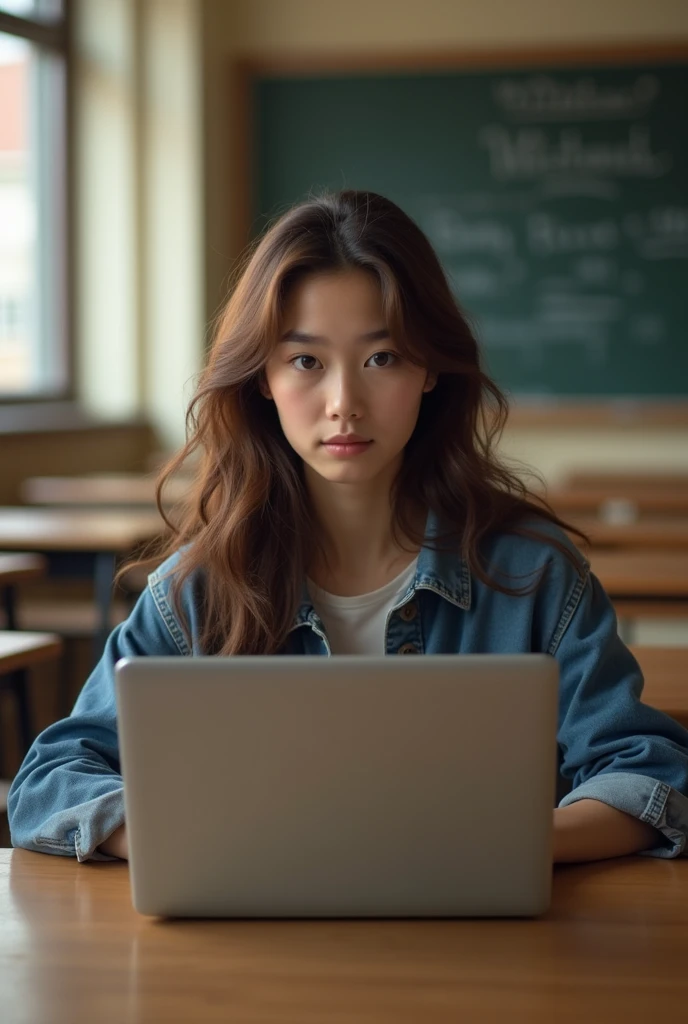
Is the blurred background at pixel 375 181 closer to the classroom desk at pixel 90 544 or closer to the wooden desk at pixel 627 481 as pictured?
the wooden desk at pixel 627 481

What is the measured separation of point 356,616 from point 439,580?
0.10 meters

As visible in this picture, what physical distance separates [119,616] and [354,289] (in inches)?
103

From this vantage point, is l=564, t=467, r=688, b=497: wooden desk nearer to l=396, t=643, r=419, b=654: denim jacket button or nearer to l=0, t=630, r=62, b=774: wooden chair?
l=0, t=630, r=62, b=774: wooden chair

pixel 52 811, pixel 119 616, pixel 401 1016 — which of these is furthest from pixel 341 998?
pixel 119 616

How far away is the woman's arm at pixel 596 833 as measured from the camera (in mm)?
1102

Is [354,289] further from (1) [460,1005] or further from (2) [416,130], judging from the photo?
(2) [416,130]

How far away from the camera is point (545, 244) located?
5.70 meters

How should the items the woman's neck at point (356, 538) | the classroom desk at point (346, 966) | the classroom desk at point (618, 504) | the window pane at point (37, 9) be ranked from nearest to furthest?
the classroom desk at point (346, 966), the woman's neck at point (356, 538), the classroom desk at point (618, 504), the window pane at point (37, 9)

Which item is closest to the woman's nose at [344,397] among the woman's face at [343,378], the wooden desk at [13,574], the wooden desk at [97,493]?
the woman's face at [343,378]

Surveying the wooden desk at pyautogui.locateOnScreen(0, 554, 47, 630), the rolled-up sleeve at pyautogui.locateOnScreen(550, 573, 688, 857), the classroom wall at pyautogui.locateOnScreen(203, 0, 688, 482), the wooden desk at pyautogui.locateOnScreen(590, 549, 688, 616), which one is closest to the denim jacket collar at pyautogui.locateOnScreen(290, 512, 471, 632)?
the rolled-up sleeve at pyautogui.locateOnScreen(550, 573, 688, 857)

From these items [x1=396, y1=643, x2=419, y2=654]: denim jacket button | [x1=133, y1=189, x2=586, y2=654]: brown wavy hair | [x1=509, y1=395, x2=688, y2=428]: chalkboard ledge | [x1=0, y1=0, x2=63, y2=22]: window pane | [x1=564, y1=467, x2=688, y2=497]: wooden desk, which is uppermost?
[x1=0, y1=0, x2=63, y2=22]: window pane

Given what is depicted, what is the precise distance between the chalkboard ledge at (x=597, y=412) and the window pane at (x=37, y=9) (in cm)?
226

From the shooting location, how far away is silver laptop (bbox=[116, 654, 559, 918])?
88 centimetres

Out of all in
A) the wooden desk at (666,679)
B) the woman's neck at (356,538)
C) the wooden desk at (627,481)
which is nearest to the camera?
the woman's neck at (356,538)
